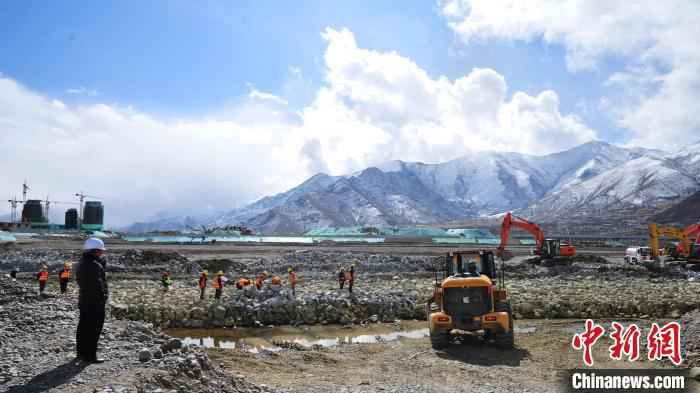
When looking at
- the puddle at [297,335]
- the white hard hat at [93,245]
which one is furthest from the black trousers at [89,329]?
the puddle at [297,335]

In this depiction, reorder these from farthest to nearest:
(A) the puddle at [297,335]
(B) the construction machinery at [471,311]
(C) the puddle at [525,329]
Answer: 1. (C) the puddle at [525,329]
2. (A) the puddle at [297,335]
3. (B) the construction machinery at [471,311]

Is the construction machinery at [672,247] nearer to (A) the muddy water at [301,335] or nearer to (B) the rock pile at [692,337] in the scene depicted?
(A) the muddy water at [301,335]

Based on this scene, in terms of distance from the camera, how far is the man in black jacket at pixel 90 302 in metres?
7.31

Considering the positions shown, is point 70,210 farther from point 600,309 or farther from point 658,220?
point 658,220

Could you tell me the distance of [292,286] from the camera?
20578 millimetres

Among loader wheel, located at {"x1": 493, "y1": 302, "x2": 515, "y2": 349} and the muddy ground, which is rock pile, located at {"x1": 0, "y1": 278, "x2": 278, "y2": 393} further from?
loader wheel, located at {"x1": 493, "y1": 302, "x2": 515, "y2": 349}

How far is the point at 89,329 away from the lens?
733 cm

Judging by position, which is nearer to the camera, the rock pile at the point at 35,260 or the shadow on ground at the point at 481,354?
the shadow on ground at the point at 481,354

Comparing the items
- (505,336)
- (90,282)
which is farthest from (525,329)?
(90,282)

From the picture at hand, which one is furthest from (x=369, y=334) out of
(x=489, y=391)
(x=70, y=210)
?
(x=70, y=210)

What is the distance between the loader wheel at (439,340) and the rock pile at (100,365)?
511 cm

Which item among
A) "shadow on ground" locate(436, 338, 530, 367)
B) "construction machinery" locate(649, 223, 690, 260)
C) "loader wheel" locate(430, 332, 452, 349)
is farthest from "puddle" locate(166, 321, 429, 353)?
"construction machinery" locate(649, 223, 690, 260)

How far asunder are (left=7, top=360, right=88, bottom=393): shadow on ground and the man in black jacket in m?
0.21

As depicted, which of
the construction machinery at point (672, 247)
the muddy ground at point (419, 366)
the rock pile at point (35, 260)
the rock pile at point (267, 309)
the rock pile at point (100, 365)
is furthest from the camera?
the construction machinery at point (672, 247)
